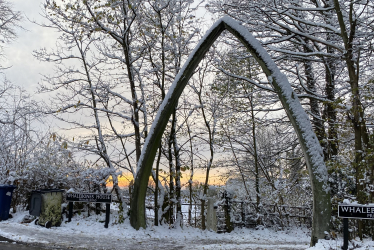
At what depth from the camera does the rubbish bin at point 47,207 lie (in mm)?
7922

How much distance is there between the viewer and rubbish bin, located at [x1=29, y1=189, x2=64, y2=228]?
7922mm

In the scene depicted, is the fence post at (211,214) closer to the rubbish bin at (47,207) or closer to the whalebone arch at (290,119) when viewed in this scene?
the whalebone arch at (290,119)

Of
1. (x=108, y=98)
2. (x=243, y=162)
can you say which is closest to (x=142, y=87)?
(x=108, y=98)

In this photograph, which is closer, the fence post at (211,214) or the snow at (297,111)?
the snow at (297,111)

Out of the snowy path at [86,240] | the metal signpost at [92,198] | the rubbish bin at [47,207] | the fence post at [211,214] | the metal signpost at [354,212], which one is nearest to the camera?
the metal signpost at [354,212]

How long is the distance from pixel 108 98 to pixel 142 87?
4.16 ft

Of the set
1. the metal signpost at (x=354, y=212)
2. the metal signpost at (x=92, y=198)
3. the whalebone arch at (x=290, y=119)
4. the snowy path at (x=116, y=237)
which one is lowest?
the snowy path at (x=116, y=237)

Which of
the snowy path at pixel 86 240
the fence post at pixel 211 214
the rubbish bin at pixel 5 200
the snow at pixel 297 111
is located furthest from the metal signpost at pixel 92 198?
the snow at pixel 297 111

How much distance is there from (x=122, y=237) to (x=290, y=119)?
5.17 meters

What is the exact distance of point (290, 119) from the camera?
6879 mm

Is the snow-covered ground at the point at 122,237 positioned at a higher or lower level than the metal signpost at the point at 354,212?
lower

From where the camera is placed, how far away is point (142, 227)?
331 inches

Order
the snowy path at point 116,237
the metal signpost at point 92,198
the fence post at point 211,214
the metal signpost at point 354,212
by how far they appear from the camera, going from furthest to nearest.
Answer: the fence post at point 211,214, the metal signpost at point 92,198, the snowy path at point 116,237, the metal signpost at point 354,212

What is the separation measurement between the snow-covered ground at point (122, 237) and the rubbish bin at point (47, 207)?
0.19 meters
